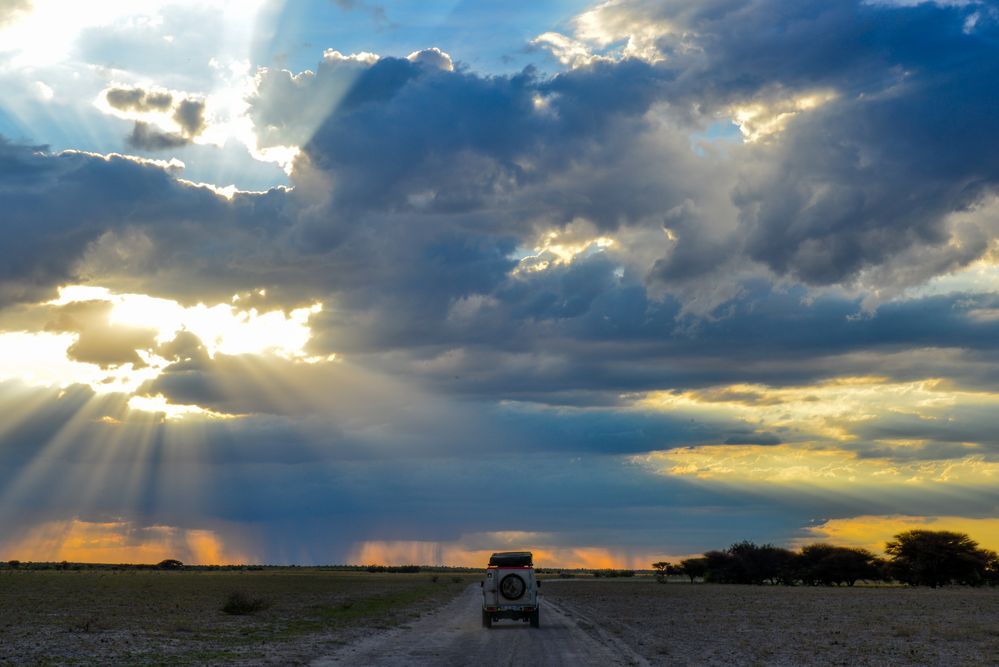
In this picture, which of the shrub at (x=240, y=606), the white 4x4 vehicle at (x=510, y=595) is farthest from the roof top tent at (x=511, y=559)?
the shrub at (x=240, y=606)

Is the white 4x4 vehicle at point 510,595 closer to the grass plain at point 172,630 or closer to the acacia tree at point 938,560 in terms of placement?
the grass plain at point 172,630

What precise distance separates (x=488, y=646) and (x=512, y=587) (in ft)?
37.0

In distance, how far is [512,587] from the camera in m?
49.2

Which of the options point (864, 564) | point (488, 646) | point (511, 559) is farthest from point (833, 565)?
point (488, 646)

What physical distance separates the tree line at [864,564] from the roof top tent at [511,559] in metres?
115

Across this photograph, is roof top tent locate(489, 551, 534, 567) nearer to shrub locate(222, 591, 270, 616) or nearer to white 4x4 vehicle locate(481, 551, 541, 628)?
white 4x4 vehicle locate(481, 551, 541, 628)

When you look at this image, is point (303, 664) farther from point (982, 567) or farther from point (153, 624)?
point (982, 567)

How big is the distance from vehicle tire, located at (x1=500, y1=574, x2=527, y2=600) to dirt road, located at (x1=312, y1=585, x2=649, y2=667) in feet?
5.40

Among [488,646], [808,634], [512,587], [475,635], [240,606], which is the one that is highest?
[512,587]

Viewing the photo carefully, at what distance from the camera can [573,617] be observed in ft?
196

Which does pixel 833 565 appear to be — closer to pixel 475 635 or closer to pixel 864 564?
pixel 864 564

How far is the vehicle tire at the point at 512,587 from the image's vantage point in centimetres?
4903

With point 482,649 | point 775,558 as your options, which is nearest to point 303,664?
point 482,649

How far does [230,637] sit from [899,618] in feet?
127
